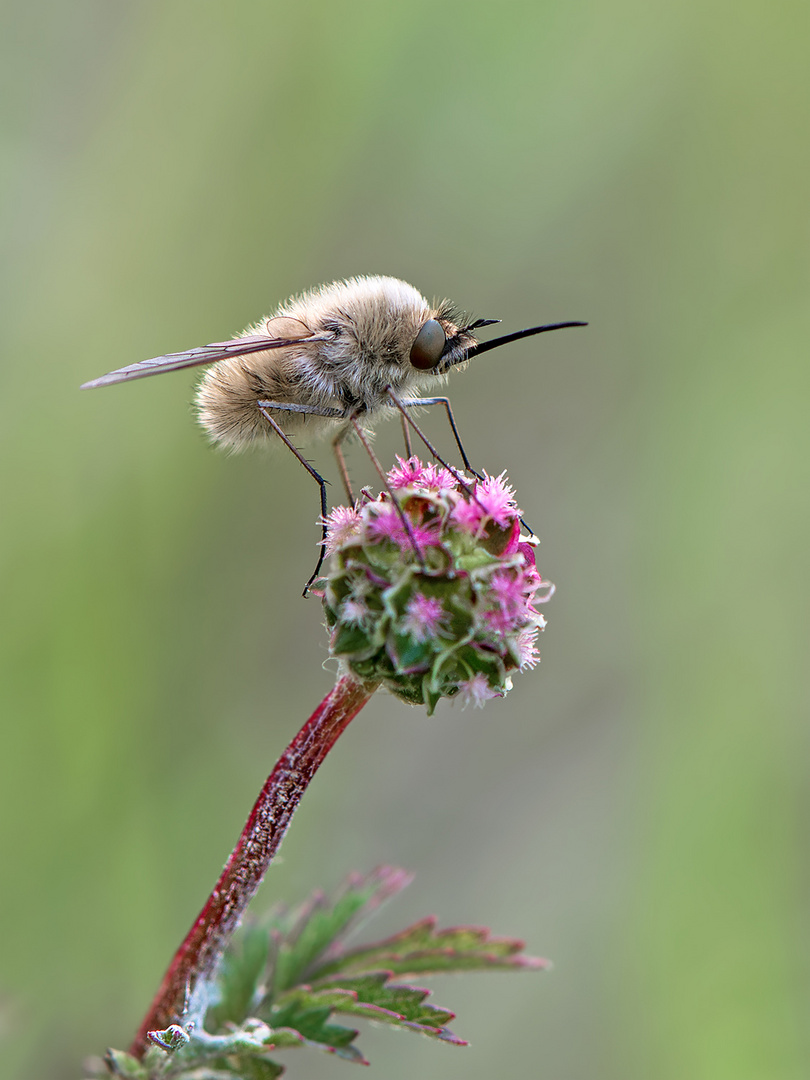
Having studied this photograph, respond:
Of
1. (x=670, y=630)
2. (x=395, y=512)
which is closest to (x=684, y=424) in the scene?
(x=670, y=630)

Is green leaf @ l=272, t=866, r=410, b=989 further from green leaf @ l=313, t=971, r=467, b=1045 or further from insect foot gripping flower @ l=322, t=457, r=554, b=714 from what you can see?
insect foot gripping flower @ l=322, t=457, r=554, b=714

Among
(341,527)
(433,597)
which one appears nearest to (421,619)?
(433,597)

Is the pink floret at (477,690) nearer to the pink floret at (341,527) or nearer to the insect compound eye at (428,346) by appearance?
the pink floret at (341,527)

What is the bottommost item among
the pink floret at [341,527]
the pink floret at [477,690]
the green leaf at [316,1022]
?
the green leaf at [316,1022]

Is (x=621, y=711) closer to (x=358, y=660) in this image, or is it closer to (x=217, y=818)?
(x=217, y=818)

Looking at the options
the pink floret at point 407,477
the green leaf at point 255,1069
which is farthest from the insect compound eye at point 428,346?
the green leaf at point 255,1069
